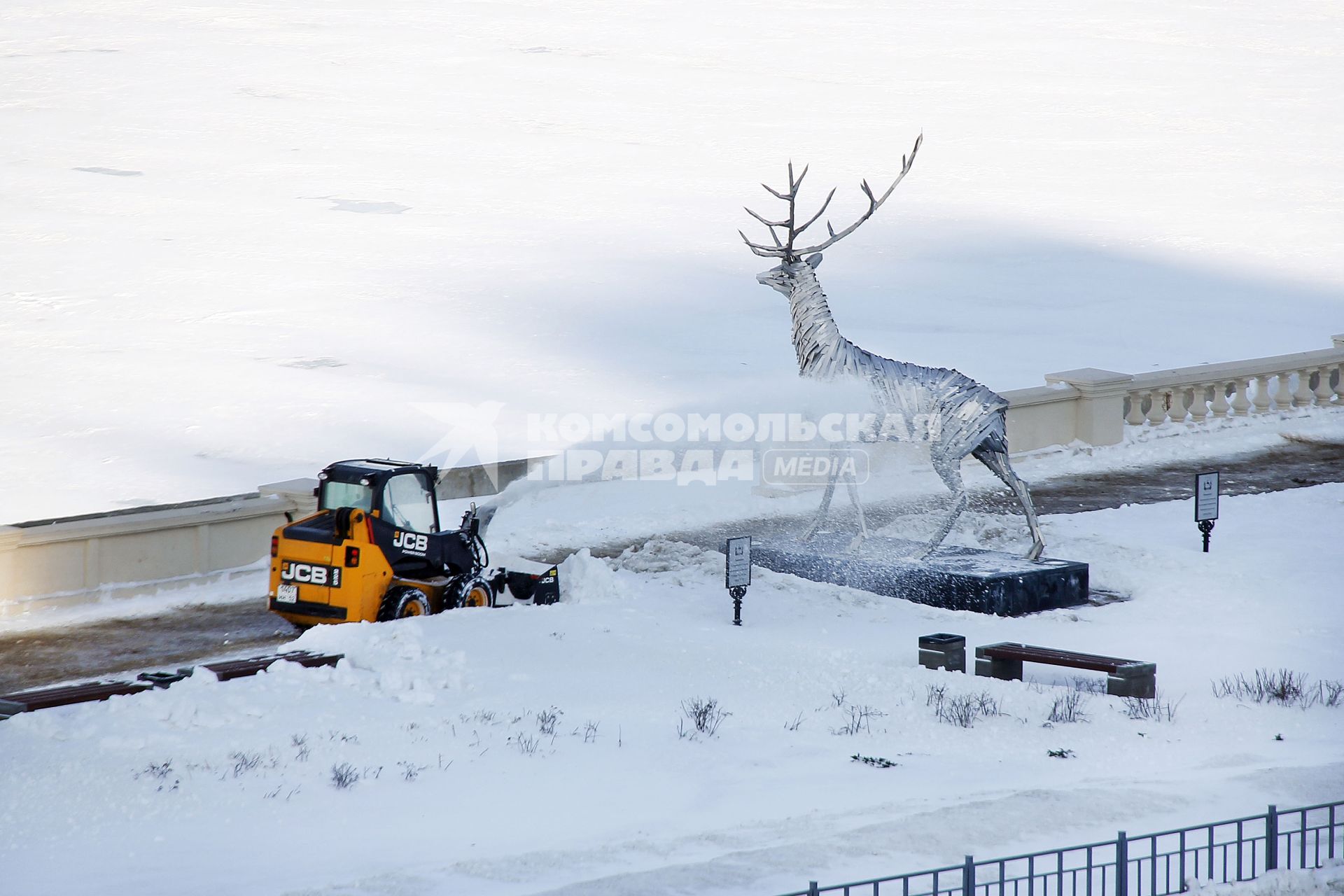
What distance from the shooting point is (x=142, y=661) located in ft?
51.4

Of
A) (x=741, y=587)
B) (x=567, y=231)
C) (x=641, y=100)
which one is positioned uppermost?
(x=641, y=100)

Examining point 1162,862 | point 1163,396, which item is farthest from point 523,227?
point 1162,862

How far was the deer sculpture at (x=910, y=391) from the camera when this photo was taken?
17.7 meters

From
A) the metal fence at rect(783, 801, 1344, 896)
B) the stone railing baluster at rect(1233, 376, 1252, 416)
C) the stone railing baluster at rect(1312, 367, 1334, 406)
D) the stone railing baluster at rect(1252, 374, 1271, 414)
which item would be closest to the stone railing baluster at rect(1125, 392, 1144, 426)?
the stone railing baluster at rect(1233, 376, 1252, 416)

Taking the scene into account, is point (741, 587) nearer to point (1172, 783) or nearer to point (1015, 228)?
point (1172, 783)

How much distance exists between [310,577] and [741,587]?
4.09 meters

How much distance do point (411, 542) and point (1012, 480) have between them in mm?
6529

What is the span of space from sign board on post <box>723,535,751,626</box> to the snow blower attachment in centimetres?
182

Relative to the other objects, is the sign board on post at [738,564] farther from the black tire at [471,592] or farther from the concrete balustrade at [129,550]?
the concrete balustrade at [129,550]

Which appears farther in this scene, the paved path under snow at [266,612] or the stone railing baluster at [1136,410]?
the stone railing baluster at [1136,410]

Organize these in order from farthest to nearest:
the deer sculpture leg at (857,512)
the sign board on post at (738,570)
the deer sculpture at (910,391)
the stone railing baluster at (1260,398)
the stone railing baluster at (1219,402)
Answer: the stone railing baluster at (1260,398), the stone railing baluster at (1219,402), the deer sculpture leg at (857,512), the deer sculpture at (910,391), the sign board on post at (738,570)

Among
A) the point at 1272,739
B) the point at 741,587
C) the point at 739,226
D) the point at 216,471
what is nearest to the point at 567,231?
the point at 739,226

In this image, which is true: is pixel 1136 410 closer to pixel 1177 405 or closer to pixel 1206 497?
pixel 1177 405

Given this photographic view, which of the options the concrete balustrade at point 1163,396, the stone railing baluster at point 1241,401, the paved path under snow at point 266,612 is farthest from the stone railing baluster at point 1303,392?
the paved path under snow at point 266,612
